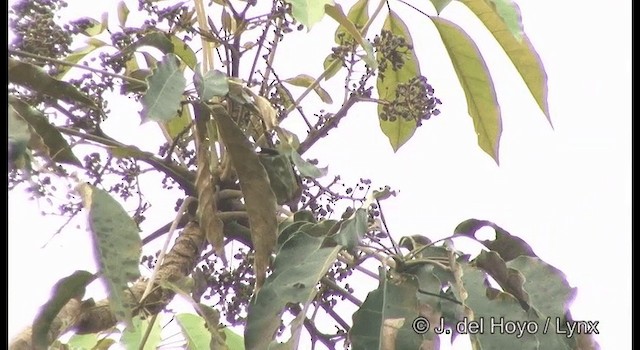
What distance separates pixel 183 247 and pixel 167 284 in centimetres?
8

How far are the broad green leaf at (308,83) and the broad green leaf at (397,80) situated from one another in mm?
86

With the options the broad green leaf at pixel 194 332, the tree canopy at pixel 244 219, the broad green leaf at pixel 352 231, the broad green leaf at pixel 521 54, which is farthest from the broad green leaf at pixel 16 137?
the broad green leaf at pixel 521 54

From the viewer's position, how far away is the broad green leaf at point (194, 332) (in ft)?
2.93

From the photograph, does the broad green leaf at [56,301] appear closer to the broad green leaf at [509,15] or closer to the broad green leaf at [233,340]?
the broad green leaf at [233,340]

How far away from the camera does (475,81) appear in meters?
0.99

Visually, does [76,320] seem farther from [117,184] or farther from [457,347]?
[457,347]

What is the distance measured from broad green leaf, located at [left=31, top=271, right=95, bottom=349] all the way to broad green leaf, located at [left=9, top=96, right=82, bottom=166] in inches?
3.6

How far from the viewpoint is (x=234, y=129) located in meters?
0.73

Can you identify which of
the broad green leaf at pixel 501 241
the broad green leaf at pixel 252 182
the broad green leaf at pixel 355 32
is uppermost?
the broad green leaf at pixel 355 32

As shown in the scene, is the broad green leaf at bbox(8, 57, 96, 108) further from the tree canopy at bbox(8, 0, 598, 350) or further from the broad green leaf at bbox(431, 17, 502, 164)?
the broad green leaf at bbox(431, 17, 502, 164)

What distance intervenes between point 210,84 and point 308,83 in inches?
10.9

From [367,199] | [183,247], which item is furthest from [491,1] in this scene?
[183,247]

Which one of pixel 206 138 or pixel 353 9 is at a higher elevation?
pixel 353 9

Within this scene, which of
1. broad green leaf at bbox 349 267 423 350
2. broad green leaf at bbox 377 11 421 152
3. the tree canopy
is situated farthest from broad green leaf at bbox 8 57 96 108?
broad green leaf at bbox 377 11 421 152
